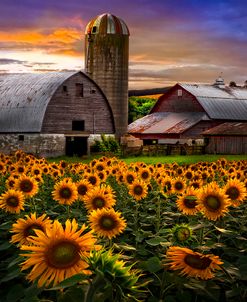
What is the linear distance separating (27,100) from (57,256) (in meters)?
39.1

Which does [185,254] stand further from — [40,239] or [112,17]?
[112,17]

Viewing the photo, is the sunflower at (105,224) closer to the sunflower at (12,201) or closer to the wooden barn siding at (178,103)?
the sunflower at (12,201)

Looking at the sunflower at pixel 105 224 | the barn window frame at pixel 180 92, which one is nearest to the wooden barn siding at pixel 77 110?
the barn window frame at pixel 180 92

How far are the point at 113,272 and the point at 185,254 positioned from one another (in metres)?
0.48

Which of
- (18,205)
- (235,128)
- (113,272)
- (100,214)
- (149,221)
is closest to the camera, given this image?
(113,272)

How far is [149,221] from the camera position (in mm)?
6910

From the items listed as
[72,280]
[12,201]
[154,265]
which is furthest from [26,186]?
[72,280]

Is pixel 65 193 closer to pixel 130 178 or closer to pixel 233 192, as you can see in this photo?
pixel 233 192

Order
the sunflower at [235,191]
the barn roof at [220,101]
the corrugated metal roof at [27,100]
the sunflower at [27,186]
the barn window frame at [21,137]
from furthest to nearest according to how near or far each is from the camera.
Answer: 1. the barn roof at [220,101]
2. the barn window frame at [21,137]
3. the corrugated metal roof at [27,100]
4. the sunflower at [27,186]
5. the sunflower at [235,191]

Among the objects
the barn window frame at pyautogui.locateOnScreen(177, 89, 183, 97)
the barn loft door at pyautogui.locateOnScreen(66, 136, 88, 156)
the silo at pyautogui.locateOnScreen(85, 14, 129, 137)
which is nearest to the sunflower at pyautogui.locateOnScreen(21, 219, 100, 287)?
the barn loft door at pyautogui.locateOnScreen(66, 136, 88, 156)

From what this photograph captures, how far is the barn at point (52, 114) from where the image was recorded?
40.2m

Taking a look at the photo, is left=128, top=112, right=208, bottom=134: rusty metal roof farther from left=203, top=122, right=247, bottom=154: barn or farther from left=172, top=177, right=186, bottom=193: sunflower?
left=172, top=177, right=186, bottom=193: sunflower

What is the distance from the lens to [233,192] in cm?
610

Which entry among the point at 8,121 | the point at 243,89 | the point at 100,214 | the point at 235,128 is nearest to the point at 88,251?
the point at 100,214
